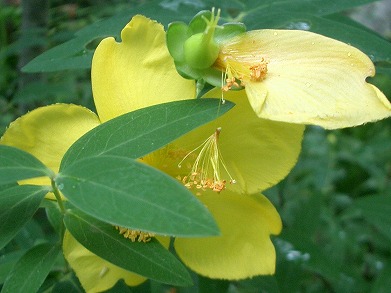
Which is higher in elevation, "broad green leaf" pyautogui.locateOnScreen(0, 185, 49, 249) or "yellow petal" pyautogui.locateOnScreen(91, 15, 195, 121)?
"yellow petal" pyautogui.locateOnScreen(91, 15, 195, 121)

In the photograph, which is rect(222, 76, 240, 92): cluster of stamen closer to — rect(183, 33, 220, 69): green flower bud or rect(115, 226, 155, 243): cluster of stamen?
rect(183, 33, 220, 69): green flower bud

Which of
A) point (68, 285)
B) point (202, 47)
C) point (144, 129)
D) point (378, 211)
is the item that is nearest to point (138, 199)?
point (144, 129)

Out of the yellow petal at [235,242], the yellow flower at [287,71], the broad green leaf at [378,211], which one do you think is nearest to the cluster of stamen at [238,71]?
the yellow flower at [287,71]

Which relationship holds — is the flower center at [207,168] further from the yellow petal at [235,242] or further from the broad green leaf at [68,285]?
the broad green leaf at [68,285]

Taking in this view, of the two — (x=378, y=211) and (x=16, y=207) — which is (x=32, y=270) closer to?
(x=16, y=207)

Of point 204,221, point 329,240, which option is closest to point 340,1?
point 204,221

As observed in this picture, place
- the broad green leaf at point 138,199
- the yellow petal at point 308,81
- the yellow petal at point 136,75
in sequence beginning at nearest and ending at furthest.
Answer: the broad green leaf at point 138,199 < the yellow petal at point 308,81 < the yellow petal at point 136,75

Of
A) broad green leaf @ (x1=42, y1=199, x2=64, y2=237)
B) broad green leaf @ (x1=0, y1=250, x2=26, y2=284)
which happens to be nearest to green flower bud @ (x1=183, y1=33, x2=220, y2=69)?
broad green leaf @ (x1=42, y1=199, x2=64, y2=237)
